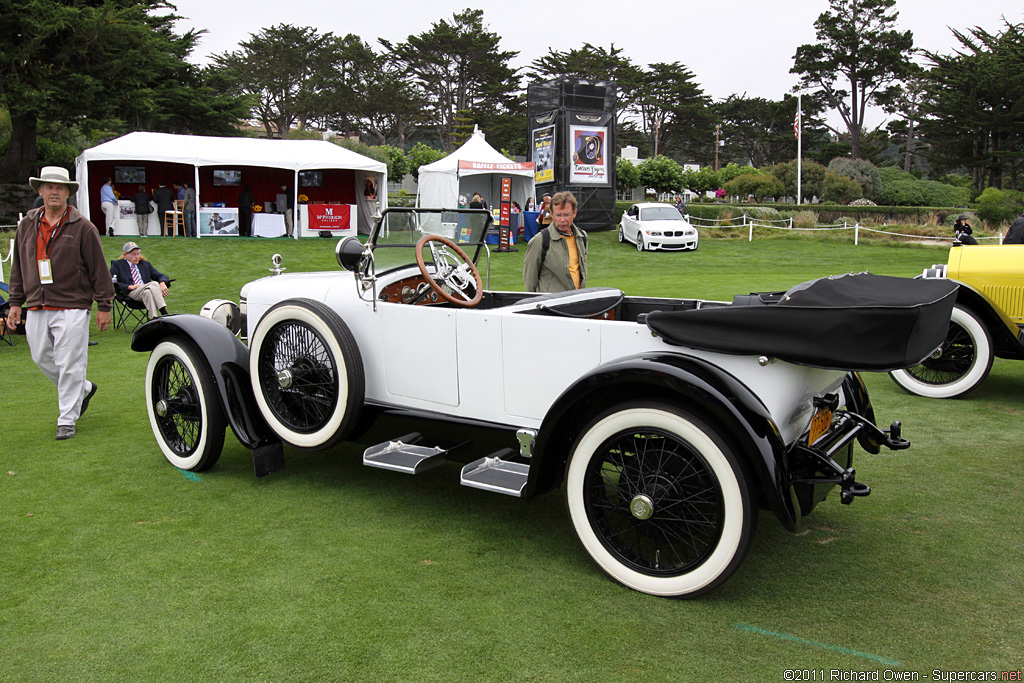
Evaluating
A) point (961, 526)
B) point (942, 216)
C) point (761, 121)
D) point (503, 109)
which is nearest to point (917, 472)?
point (961, 526)

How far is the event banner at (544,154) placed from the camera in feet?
80.4

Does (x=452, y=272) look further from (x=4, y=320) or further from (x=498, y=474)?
(x=4, y=320)

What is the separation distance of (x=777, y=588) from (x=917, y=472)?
1950mm

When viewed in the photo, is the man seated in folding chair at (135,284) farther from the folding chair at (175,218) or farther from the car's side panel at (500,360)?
the folding chair at (175,218)

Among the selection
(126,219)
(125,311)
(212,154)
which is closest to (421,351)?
(125,311)

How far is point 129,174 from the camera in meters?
21.8

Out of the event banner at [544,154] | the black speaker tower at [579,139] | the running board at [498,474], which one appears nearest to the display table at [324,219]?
the event banner at [544,154]

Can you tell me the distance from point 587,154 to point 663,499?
22.7 metres

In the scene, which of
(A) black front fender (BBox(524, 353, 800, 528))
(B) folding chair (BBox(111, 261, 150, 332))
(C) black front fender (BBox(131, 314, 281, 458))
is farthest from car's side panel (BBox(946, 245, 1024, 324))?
(B) folding chair (BBox(111, 261, 150, 332))

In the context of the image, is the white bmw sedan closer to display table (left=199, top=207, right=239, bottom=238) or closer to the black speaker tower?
the black speaker tower

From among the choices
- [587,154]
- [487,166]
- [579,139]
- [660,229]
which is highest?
[579,139]

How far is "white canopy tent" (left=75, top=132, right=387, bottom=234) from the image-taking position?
1855 cm

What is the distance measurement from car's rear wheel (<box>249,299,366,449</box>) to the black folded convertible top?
1.63 meters

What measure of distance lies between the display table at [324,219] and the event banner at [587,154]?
7489 millimetres
